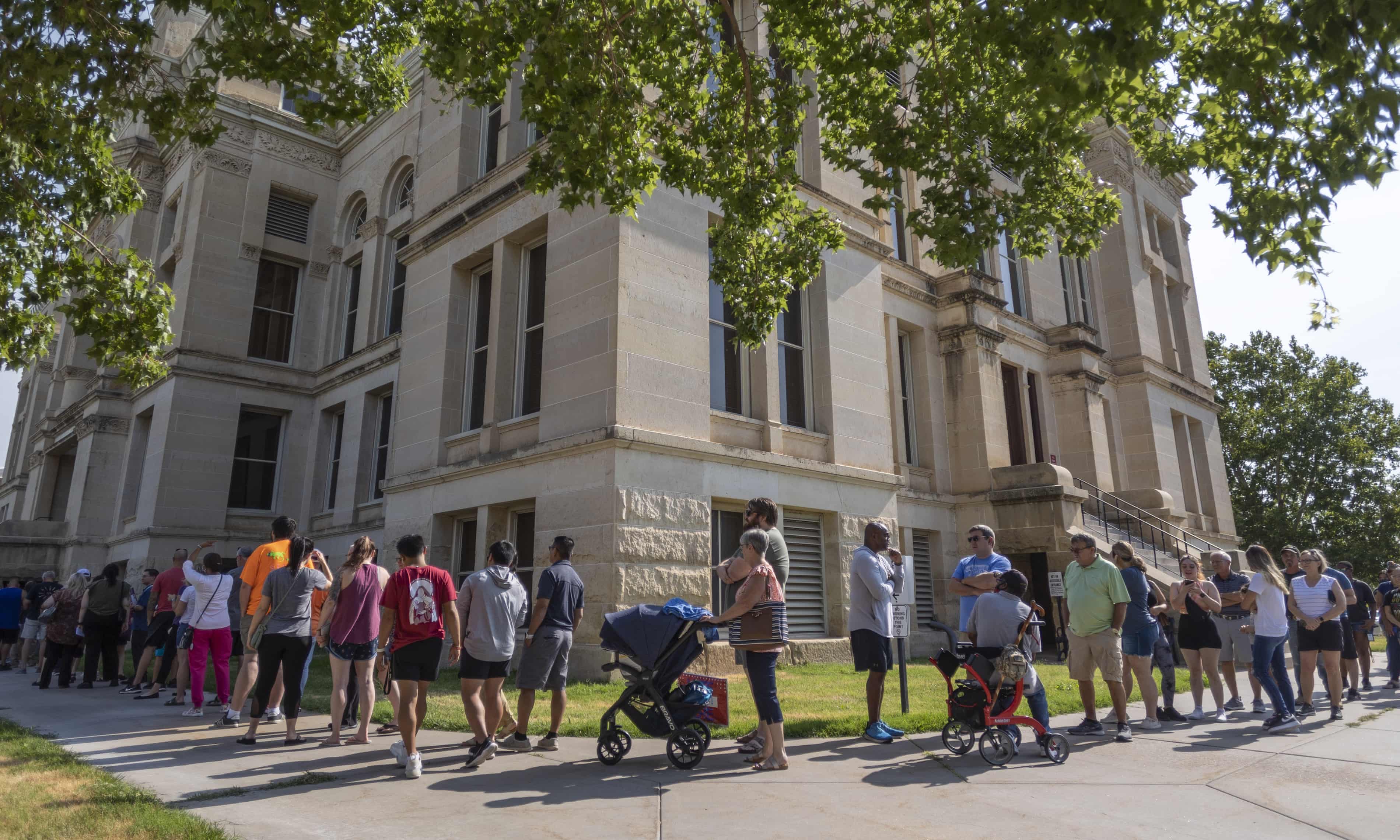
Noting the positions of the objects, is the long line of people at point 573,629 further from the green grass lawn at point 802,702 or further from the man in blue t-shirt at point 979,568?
the green grass lawn at point 802,702

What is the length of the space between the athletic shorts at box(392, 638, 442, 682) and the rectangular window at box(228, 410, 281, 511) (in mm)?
18877

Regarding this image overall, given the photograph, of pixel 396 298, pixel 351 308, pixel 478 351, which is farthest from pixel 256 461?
pixel 478 351

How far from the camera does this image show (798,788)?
5.64 metres

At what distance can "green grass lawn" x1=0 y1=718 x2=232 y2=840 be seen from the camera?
14.7 feet

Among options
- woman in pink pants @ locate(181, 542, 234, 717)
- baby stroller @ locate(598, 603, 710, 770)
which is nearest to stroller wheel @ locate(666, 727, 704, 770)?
baby stroller @ locate(598, 603, 710, 770)

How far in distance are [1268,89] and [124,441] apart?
27.6 meters

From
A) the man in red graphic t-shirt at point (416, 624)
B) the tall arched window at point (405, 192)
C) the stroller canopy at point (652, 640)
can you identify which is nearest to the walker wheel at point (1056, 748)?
the stroller canopy at point (652, 640)

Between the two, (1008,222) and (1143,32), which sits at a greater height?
(1008,222)

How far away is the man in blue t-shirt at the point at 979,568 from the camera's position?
7.55 metres

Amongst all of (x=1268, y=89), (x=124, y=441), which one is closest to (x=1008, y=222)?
(x=1268, y=89)

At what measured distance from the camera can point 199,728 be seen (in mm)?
8109

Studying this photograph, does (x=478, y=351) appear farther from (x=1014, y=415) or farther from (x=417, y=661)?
(x=1014, y=415)

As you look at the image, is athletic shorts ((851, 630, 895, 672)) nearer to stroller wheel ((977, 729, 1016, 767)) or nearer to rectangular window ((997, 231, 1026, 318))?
A: stroller wheel ((977, 729, 1016, 767))

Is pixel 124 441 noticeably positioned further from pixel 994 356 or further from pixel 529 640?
pixel 994 356
